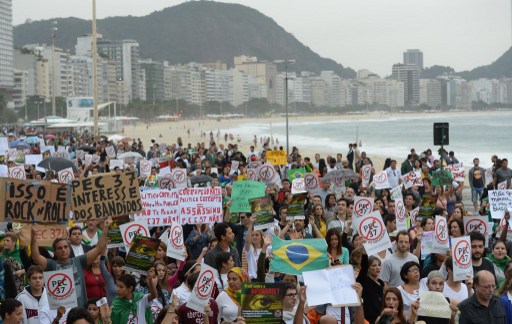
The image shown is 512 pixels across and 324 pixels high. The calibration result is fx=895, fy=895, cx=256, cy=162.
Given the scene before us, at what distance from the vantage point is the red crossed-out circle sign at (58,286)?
6.93m

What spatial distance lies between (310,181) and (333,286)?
8.46 meters

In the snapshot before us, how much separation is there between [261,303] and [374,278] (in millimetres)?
1884

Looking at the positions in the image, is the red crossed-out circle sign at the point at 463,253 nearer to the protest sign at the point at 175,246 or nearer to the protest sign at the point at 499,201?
the protest sign at the point at 175,246

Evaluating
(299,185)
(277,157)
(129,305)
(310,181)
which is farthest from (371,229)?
(277,157)

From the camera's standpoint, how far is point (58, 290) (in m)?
6.95

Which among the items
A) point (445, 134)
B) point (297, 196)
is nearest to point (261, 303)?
point (297, 196)

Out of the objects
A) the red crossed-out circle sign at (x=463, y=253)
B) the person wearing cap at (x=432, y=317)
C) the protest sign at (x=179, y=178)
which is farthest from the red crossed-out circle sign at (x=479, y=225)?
the protest sign at (x=179, y=178)

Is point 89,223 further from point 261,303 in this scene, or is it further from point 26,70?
point 26,70

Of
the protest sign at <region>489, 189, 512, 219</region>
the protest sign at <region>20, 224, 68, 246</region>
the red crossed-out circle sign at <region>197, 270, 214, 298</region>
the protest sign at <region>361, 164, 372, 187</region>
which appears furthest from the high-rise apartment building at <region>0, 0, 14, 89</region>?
the red crossed-out circle sign at <region>197, 270, 214, 298</region>

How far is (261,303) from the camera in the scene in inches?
237

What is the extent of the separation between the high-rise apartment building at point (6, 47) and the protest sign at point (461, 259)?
169863mm

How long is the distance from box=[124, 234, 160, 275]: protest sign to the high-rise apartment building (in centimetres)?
16896

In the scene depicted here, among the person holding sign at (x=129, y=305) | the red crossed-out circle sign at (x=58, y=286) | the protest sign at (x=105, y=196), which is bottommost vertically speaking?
the person holding sign at (x=129, y=305)

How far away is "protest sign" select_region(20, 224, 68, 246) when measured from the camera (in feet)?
28.1
